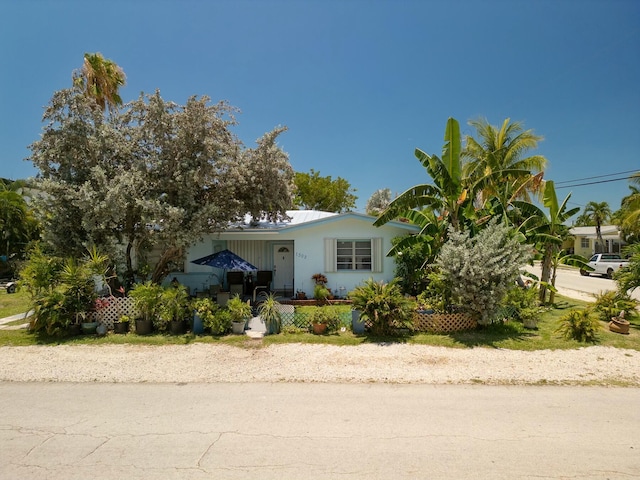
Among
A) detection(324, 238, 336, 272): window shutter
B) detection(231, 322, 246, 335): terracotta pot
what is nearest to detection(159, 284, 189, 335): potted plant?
detection(231, 322, 246, 335): terracotta pot

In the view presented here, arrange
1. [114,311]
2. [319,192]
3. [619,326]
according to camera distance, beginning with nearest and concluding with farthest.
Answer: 1. [619,326]
2. [114,311]
3. [319,192]

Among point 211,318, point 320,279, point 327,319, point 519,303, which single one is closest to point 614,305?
point 519,303

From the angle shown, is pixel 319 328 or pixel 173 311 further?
pixel 173 311

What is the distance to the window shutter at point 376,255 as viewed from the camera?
14391mm

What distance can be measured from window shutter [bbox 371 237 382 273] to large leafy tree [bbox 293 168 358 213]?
21.0m

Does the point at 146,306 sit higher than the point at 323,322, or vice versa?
the point at 146,306

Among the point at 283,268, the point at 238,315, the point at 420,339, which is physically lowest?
the point at 420,339

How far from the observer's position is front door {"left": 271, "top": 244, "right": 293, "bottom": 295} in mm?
16156

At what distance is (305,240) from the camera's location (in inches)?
570

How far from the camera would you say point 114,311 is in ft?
33.1

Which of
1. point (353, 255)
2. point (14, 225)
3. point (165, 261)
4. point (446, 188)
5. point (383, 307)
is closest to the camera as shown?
point (383, 307)

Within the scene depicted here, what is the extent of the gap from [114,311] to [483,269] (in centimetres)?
1063

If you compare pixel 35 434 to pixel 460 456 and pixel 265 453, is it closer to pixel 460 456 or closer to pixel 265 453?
pixel 265 453

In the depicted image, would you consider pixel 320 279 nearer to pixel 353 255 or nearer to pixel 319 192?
pixel 353 255
